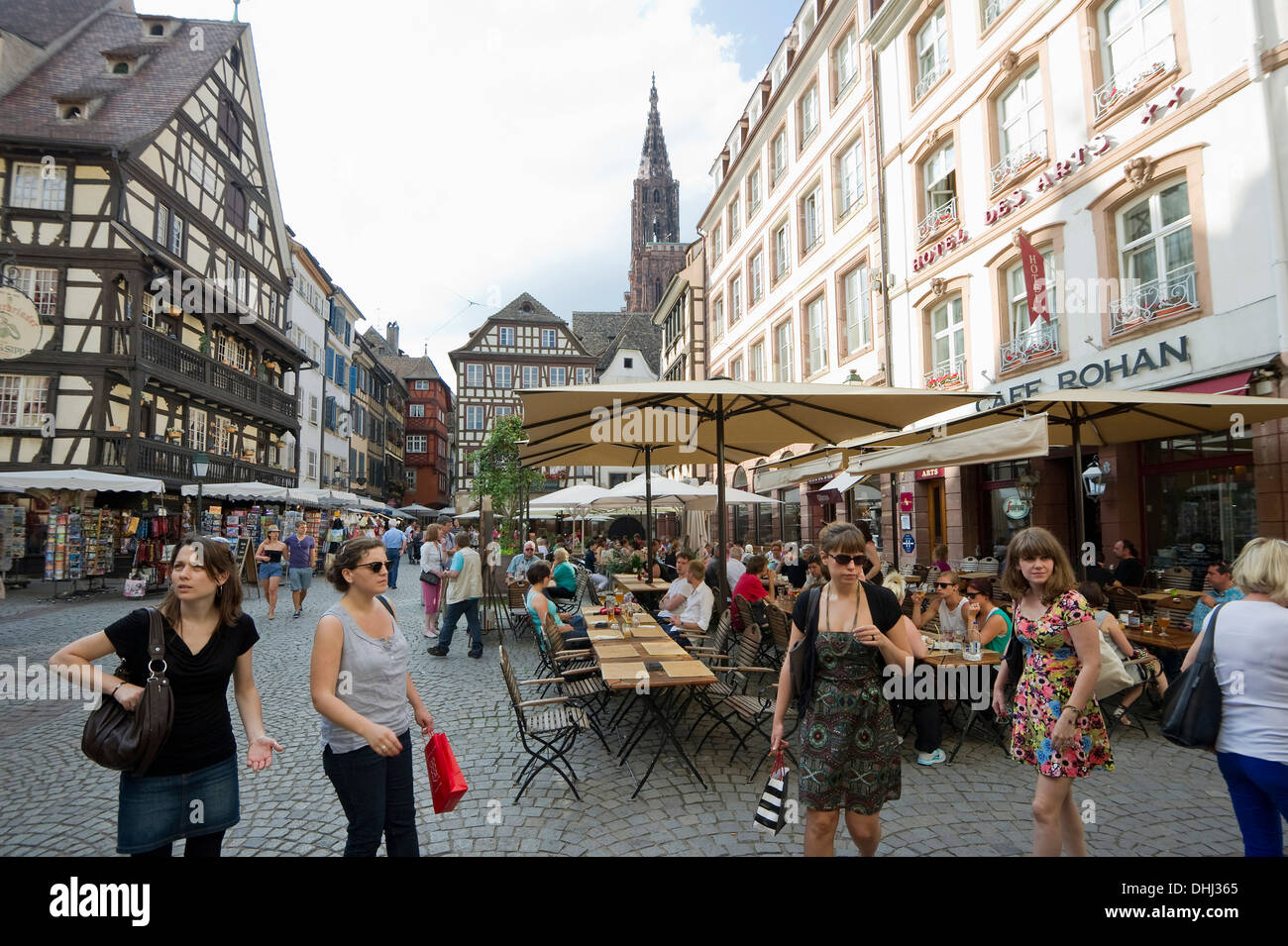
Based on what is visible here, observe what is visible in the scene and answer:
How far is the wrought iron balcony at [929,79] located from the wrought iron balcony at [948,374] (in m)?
6.07

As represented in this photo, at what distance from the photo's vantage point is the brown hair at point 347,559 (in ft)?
9.88

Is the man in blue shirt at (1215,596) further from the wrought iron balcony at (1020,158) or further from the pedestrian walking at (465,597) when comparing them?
the wrought iron balcony at (1020,158)

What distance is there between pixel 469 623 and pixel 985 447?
6.66 metres

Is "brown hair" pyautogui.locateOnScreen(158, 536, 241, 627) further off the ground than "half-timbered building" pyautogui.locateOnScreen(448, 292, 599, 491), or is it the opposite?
"half-timbered building" pyautogui.locateOnScreen(448, 292, 599, 491)

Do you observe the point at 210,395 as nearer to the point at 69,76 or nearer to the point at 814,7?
the point at 69,76

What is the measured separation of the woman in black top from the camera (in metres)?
2.56

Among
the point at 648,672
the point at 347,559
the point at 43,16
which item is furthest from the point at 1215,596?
the point at 43,16

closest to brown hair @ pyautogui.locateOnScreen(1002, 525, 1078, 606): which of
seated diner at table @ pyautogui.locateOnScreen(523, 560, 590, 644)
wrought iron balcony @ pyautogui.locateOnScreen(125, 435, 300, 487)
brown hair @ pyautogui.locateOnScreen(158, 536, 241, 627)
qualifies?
brown hair @ pyautogui.locateOnScreen(158, 536, 241, 627)

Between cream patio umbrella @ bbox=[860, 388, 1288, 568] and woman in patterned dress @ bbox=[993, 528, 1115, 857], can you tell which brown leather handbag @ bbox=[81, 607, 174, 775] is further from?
cream patio umbrella @ bbox=[860, 388, 1288, 568]

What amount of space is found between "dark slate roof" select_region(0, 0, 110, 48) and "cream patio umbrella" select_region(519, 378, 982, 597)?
26.0m
